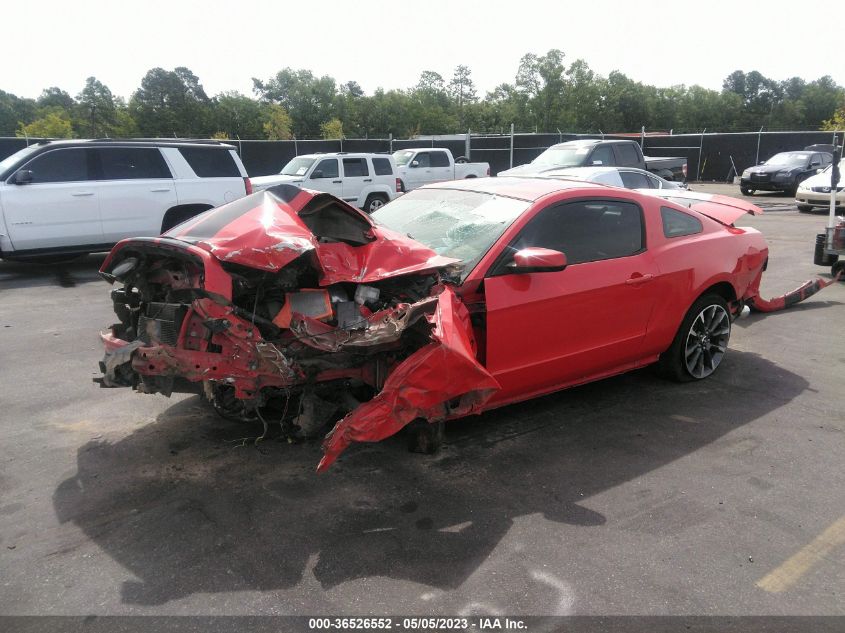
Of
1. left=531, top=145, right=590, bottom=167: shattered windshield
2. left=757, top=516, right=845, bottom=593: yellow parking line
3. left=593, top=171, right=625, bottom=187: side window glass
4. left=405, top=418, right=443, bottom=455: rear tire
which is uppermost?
left=531, top=145, right=590, bottom=167: shattered windshield

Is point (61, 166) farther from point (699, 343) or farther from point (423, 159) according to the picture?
point (423, 159)

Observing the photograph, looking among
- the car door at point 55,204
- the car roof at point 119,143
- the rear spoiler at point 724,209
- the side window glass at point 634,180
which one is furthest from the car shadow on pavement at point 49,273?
the side window glass at point 634,180

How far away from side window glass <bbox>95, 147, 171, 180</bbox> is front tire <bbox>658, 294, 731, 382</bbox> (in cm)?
870

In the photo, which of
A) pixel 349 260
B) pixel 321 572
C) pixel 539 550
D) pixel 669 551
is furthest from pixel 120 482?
pixel 669 551

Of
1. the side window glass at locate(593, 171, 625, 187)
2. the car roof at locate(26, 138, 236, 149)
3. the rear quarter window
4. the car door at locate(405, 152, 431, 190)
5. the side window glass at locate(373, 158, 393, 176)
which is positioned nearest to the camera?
the car roof at locate(26, 138, 236, 149)

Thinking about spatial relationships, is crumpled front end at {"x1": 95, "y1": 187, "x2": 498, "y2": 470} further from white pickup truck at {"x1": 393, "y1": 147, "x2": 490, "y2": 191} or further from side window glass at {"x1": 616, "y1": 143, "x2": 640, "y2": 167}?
white pickup truck at {"x1": 393, "y1": 147, "x2": 490, "y2": 191}

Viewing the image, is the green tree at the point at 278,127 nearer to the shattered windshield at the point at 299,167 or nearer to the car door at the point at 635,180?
the shattered windshield at the point at 299,167

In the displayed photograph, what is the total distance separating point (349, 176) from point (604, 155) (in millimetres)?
6466

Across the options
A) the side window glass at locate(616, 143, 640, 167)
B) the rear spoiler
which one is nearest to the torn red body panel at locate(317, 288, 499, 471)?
the rear spoiler

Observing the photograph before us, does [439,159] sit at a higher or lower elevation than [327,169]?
higher

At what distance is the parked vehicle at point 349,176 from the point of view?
53.4 ft

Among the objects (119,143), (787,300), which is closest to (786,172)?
(787,300)

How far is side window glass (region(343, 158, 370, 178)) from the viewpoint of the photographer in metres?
16.7

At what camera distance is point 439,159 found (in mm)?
21719
